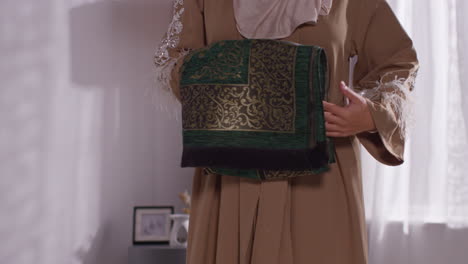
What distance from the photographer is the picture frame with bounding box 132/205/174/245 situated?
2371 millimetres

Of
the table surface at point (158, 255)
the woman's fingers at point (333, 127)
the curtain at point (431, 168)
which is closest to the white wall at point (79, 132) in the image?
the table surface at point (158, 255)

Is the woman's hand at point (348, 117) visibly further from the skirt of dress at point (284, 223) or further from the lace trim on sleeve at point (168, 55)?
the lace trim on sleeve at point (168, 55)

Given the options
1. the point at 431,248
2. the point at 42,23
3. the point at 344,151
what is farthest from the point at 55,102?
the point at 431,248

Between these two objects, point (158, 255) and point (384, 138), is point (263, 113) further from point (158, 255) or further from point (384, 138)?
point (158, 255)

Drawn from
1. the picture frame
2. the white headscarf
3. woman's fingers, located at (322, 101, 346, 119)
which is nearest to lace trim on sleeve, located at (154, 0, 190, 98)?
the white headscarf

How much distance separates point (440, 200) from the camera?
88.5 inches

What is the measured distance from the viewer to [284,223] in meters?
0.90

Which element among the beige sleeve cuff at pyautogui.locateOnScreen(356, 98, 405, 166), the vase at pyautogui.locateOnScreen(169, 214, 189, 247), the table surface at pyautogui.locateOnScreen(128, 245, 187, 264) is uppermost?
the beige sleeve cuff at pyautogui.locateOnScreen(356, 98, 405, 166)

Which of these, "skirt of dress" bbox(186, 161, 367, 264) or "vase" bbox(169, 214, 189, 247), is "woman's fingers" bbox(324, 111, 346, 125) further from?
"vase" bbox(169, 214, 189, 247)

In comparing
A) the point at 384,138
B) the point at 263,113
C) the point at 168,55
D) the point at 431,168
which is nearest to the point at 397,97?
the point at 384,138

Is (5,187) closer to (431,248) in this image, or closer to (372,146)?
(372,146)

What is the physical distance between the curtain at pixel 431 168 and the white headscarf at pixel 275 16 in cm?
141

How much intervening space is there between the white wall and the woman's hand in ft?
1.11

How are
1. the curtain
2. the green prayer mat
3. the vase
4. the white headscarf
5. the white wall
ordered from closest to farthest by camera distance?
the green prayer mat < the white headscarf < the white wall < the curtain < the vase
